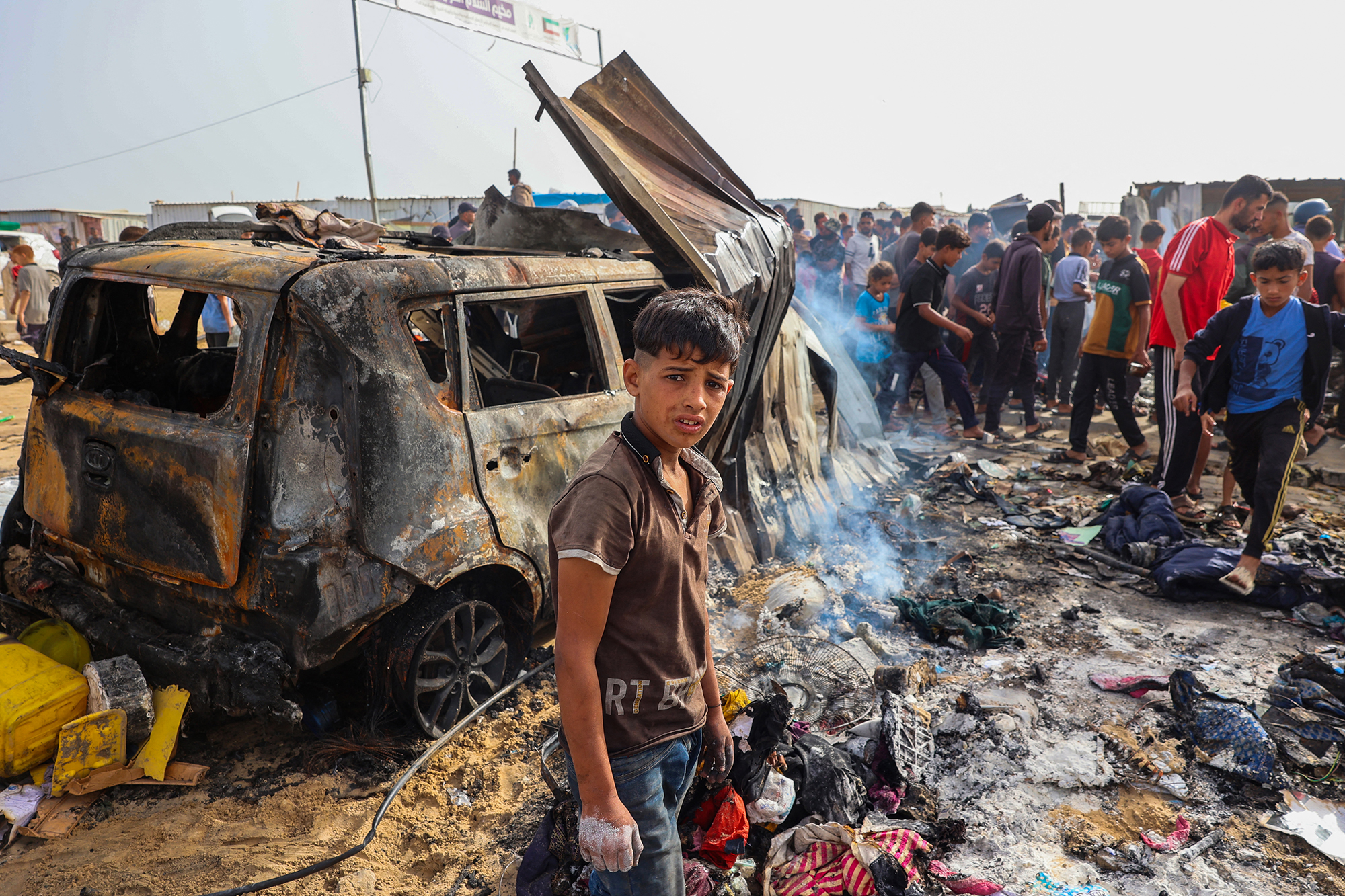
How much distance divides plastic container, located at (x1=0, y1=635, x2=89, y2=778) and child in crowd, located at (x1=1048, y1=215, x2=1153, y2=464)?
7.85m

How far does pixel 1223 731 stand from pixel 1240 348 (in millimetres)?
2645

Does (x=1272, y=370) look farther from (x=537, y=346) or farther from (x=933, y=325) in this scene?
(x=537, y=346)

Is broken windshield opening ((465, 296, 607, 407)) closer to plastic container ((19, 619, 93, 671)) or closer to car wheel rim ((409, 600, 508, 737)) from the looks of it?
car wheel rim ((409, 600, 508, 737))

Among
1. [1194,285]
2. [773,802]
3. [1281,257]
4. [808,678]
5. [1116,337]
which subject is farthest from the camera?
[1116,337]

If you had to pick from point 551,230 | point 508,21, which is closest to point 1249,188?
point 551,230

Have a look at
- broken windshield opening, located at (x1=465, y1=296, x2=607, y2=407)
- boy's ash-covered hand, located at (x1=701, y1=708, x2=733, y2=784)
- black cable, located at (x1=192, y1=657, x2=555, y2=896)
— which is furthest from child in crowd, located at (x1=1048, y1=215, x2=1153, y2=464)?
boy's ash-covered hand, located at (x1=701, y1=708, x2=733, y2=784)

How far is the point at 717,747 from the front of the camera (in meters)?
1.99

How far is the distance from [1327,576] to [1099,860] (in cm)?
300

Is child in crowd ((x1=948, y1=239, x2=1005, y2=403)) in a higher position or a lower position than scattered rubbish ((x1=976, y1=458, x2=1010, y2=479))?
higher

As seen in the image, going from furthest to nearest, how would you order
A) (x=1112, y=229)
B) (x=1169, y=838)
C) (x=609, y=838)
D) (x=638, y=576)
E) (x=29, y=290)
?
(x=29, y=290) → (x=1112, y=229) → (x=1169, y=838) → (x=638, y=576) → (x=609, y=838)

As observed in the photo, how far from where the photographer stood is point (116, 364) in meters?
3.64

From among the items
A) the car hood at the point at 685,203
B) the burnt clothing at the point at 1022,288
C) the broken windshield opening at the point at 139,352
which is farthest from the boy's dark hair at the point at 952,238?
the broken windshield opening at the point at 139,352

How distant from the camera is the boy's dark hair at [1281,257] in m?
4.46

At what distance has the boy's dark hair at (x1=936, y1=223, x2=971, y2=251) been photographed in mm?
7465
